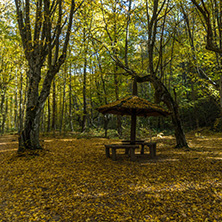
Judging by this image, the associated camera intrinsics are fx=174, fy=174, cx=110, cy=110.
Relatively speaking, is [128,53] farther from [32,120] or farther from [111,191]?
[111,191]

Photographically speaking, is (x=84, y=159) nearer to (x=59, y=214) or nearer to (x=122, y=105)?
(x=122, y=105)

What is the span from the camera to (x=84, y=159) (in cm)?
728

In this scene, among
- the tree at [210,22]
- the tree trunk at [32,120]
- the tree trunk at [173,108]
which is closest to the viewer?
the tree at [210,22]

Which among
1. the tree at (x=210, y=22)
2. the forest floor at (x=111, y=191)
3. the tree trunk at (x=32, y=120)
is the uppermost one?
the tree at (x=210, y=22)

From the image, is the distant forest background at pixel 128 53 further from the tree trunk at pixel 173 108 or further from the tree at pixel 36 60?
the tree at pixel 36 60

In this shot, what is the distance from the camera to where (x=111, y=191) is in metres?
4.19

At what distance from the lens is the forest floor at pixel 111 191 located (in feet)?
10.6

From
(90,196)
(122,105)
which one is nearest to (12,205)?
(90,196)

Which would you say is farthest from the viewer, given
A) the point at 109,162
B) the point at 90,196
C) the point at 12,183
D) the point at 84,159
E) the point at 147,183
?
the point at 84,159

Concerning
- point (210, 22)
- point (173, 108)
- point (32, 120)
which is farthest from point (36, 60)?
point (173, 108)

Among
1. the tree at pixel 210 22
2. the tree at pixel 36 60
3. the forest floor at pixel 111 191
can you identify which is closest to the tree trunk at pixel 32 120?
the tree at pixel 36 60

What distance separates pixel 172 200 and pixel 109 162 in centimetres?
343

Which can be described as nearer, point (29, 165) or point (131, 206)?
point (131, 206)

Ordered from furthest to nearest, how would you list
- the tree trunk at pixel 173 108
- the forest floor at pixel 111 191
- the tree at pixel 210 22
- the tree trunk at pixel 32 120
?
1. the tree trunk at pixel 173 108
2. the tree trunk at pixel 32 120
3. the tree at pixel 210 22
4. the forest floor at pixel 111 191
